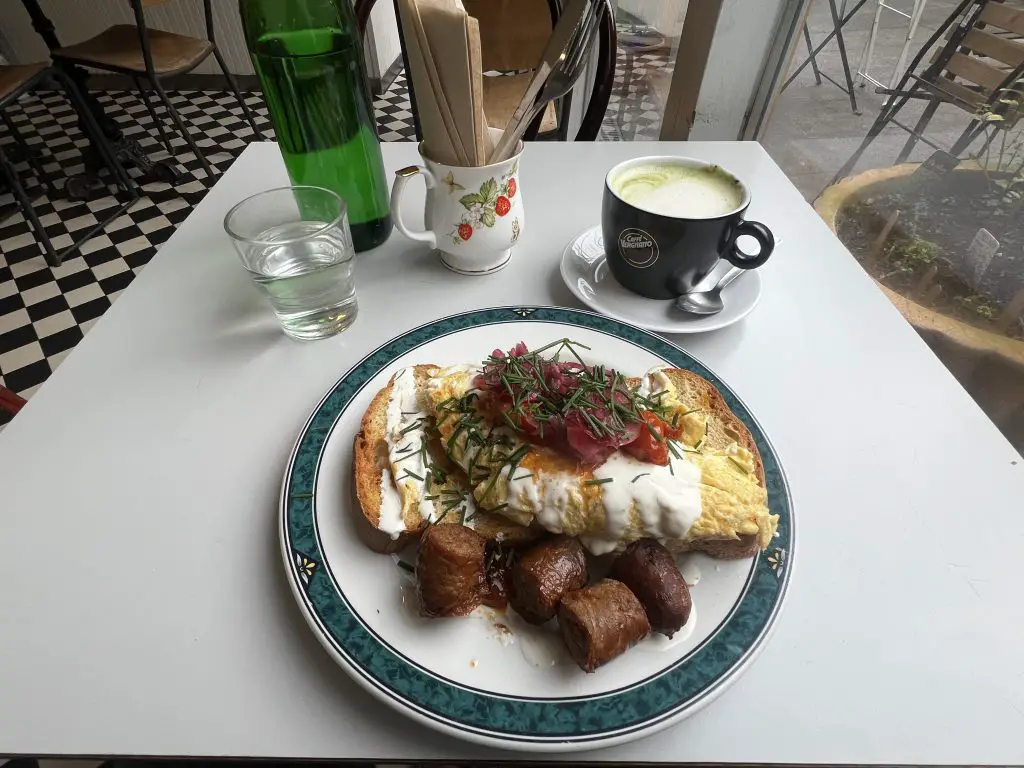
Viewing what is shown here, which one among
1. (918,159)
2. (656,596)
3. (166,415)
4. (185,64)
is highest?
(656,596)

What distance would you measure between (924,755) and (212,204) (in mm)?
1470

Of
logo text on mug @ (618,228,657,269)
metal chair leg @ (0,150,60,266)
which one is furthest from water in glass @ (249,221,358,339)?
metal chair leg @ (0,150,60,266)

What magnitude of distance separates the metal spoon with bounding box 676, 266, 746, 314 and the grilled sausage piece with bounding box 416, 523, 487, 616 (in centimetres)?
55

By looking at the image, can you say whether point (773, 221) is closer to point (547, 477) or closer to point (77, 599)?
point (547, 477)

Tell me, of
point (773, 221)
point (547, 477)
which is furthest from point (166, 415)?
point (773, 221)

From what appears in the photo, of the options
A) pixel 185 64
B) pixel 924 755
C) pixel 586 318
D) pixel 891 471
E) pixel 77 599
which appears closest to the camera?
pixel 924 755

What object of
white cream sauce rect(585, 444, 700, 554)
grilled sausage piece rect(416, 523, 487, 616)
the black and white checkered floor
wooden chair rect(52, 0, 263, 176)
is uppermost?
white cream sauce rect(585, 444, 700, 554)

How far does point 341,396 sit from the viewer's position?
80cm

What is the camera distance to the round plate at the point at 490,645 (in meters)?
0.52

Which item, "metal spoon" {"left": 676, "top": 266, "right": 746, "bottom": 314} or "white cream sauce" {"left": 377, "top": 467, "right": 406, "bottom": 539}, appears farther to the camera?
"metal spoon" {"left": 676, "top": 266, "right": 746, "bottom": 314}

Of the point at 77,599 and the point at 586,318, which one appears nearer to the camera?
the point at 77,599

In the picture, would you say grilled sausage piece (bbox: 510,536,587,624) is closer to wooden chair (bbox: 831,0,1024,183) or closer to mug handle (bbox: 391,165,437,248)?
mug handle (bbox: 391,165,437,248)

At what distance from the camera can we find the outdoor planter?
139cm

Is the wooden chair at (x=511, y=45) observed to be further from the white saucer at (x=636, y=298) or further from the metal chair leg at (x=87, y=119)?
the metal chair leg at (x=87, y=119)
